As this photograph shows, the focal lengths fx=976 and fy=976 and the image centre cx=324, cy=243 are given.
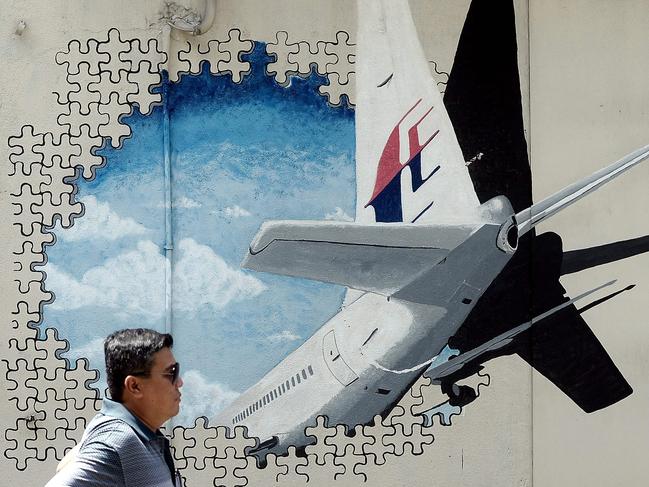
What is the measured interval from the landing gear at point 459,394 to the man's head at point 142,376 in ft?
9.63

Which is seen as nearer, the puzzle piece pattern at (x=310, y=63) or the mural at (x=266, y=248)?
the mural at (x=266, y=248)

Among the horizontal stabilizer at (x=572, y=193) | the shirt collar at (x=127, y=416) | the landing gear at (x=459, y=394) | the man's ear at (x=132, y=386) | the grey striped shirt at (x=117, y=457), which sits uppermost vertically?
the horizontal stabilizer at (x=572, y=193)

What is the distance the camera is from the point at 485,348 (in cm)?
569

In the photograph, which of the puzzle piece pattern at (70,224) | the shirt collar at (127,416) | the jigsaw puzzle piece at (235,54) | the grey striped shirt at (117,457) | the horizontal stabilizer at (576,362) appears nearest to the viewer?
the grey striped shirt at (117,457)

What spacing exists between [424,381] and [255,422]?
1.00 metres

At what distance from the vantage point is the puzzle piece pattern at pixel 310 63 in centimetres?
565

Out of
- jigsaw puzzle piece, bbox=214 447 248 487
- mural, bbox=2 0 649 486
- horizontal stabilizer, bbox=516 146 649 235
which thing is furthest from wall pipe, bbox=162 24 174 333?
horizontal stabilizer, bbox=516 146 649 235

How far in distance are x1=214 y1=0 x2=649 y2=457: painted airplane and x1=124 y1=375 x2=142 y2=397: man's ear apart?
2.67 meters

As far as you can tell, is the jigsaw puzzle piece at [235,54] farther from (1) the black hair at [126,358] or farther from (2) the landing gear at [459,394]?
(1) the black hair at [126,358]

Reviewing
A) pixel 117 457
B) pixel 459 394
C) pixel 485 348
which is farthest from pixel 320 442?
pixel 117 457

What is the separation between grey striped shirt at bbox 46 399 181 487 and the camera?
274 centimetres

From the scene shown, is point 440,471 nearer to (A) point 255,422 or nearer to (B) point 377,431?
(B) point 377,431

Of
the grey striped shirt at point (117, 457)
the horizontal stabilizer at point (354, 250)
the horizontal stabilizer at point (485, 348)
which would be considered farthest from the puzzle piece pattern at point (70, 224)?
the grey striped shirt at point (117, 457)

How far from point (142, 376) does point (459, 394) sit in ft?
10.1
